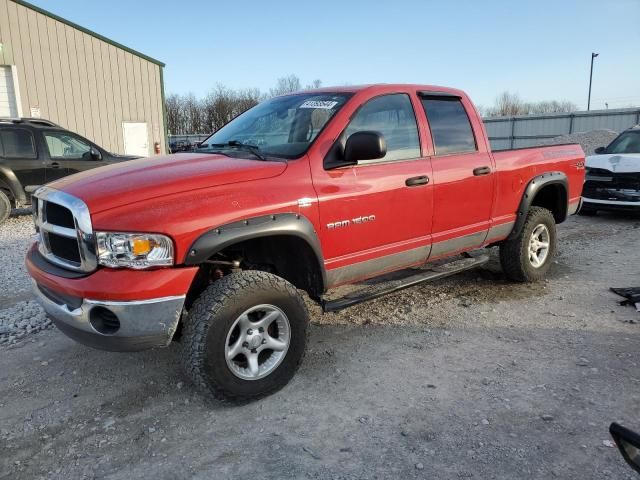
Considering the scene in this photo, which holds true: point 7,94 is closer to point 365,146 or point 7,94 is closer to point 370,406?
point 365,146

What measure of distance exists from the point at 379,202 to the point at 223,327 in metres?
1.48

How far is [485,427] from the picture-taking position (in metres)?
2.80

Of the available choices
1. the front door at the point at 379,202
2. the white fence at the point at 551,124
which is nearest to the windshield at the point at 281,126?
the front door at the point at 379,202

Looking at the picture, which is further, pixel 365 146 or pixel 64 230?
pixel 365 146

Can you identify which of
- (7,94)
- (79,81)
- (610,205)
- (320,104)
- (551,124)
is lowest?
(610,205)

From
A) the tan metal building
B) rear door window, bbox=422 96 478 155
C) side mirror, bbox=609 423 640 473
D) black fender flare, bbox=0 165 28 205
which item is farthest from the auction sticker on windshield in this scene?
the tan metal building

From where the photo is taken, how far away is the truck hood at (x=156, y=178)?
2.78 m

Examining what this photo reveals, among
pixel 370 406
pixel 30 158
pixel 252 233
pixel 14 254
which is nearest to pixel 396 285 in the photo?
pixel 370 406

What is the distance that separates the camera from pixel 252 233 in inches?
116

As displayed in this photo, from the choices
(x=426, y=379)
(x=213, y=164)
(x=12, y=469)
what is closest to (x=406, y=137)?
(x=213, y=164)

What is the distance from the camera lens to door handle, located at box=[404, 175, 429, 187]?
12.5ft

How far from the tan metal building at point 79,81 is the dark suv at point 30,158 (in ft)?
19.9

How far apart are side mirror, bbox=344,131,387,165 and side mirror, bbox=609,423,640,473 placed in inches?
83.1

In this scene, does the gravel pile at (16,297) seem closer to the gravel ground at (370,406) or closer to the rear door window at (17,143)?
the gravel ground at (370,406)
